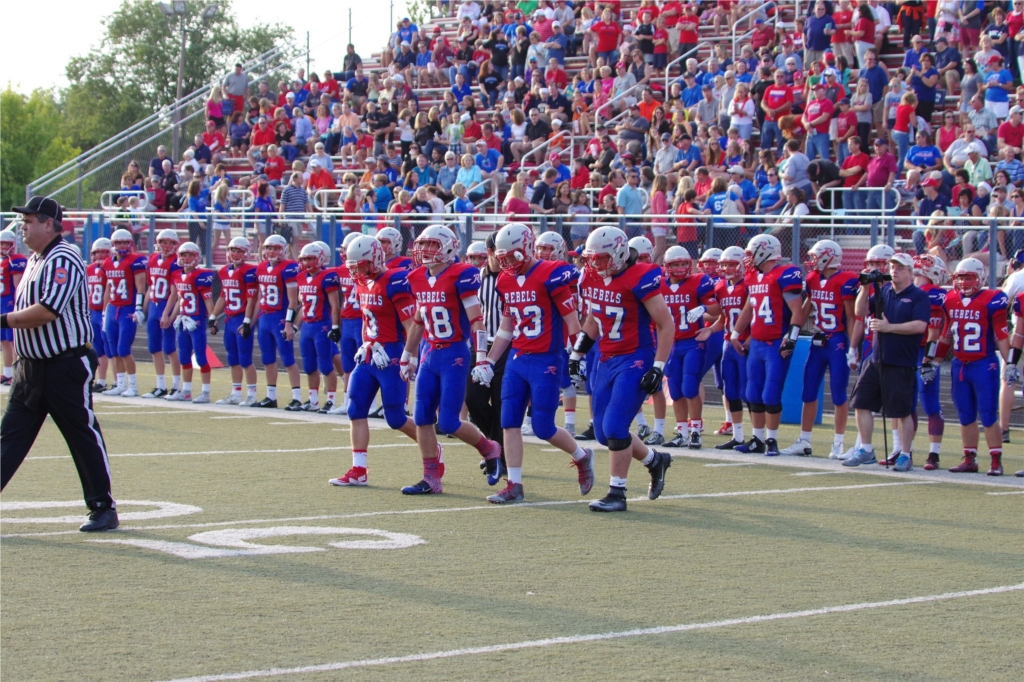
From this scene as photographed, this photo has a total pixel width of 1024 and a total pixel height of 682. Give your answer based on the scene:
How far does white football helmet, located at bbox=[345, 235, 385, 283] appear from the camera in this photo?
9.41m

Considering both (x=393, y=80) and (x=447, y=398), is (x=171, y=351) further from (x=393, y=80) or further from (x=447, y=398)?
(x=393, y=80)

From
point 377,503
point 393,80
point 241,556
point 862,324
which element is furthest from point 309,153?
point 241,556

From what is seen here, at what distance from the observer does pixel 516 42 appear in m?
22.9

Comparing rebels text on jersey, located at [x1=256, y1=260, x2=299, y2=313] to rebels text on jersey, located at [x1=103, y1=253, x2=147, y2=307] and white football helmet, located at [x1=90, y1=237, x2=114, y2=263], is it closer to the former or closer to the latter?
rebels text on jersey, located at [x1=103, y1=253, x2=147, y2=307]

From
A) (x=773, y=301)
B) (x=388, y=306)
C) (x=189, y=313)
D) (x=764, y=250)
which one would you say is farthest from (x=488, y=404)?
(x=189, y=313)

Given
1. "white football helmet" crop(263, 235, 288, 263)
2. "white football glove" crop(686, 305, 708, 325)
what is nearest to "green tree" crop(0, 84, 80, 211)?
"white football helmet" crop(263, 235, 288, 263)

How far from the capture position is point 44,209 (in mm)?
7188

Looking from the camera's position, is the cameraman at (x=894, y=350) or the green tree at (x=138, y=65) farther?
the green tree at (x=138, y=65)

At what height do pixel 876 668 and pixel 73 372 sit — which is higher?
pixel 73 372

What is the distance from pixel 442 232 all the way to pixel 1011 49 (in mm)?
10806

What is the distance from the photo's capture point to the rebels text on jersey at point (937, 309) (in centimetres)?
1056

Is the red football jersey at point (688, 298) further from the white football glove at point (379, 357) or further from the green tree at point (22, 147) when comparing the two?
the green tree at point (22, 147)

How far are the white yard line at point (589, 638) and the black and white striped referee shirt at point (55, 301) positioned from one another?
3.04 metres

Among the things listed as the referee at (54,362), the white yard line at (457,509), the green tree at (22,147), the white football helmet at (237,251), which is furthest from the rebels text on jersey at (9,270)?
the green tree at (22,147)
